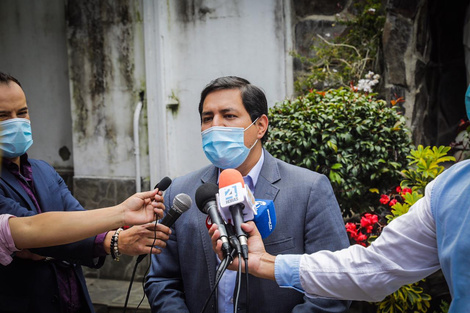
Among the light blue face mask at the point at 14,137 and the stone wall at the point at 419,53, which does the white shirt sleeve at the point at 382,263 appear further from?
the stone wall at the point at 419,53

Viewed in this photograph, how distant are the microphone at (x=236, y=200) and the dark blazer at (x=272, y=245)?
65 cm

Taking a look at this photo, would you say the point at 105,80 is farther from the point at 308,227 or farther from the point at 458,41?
the point at 308,227

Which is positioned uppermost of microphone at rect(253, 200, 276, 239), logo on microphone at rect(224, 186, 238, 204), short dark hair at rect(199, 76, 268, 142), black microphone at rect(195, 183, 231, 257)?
short dark hair at rect(199, 76, 268, 142)

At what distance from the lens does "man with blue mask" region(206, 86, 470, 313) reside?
5.52 feet

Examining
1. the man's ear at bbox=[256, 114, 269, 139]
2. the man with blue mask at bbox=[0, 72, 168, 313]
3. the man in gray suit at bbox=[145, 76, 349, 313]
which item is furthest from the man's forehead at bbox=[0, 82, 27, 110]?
the man's ear at bbox=[256, 114, 269, 139]

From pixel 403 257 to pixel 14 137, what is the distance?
6.83 ft

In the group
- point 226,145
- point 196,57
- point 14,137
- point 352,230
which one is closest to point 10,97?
point 14,137

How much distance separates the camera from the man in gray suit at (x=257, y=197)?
2.54 metres

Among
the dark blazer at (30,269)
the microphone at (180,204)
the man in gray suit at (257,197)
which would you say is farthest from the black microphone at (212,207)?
the dark blazer at (30,269)

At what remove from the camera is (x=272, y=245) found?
101 inches

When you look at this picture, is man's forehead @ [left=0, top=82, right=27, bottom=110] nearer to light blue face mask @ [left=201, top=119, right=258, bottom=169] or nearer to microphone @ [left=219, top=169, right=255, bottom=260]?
light blue face mask @ [left=201, top=119, right=258, bottom=169]

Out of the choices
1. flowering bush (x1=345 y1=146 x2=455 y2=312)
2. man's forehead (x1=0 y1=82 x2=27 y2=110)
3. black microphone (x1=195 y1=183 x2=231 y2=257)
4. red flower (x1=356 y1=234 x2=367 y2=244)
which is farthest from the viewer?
red flower (x1=356 y1=234 x2=367 y2=244)

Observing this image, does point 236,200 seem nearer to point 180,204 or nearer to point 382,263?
point 180,204

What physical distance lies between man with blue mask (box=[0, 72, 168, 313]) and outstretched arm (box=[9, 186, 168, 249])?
12 centimetres
